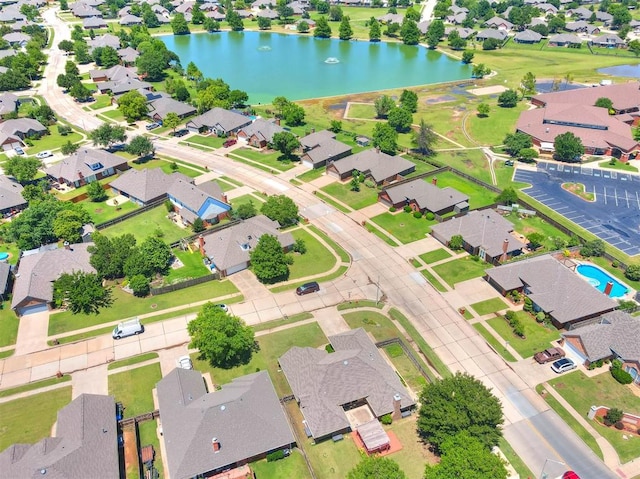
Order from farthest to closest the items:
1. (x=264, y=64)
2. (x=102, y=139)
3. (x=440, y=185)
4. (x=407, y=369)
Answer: (x=264, y=64), (x=102, y=139), (x=440, y=185), (x=407, y=369)

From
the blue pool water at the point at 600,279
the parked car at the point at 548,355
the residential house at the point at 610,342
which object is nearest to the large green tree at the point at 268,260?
the parked car at the point at 548,355

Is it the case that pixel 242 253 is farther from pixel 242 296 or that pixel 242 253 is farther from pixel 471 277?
pixel 471 277

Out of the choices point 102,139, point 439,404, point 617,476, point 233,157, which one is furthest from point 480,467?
point 102,139

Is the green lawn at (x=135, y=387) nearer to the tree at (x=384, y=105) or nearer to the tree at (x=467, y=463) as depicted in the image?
the tree at (x=467, y=463)

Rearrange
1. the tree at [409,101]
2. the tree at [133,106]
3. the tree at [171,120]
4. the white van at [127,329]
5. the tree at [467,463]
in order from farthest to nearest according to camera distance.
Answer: the tree at [409,101] < the tree at [133,106] < the tree at [171,120] < the white van at [127,329] < the tree at [467,463]

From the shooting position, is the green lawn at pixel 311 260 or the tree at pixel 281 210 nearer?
the green lawn at pixel 311 260
